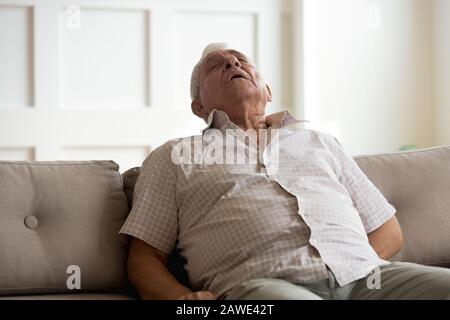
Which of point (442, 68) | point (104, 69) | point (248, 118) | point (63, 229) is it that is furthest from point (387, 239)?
point (442, 68)

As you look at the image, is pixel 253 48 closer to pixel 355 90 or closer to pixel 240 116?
pixel 355 90

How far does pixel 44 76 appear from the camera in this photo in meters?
2.80

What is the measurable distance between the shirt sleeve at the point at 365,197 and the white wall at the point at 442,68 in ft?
5.17

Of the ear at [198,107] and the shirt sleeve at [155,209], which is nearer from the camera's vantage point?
the shirt sleeve at [155,209]

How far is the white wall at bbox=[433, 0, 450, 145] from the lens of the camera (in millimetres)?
3143

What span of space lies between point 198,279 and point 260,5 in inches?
71.2

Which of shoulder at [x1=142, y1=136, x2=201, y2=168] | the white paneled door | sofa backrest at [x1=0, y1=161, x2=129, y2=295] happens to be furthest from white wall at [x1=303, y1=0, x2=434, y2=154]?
sofa backrest at [x1=0, y1=161, x2=129, y2=295]

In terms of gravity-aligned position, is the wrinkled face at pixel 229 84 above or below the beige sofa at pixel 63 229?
above

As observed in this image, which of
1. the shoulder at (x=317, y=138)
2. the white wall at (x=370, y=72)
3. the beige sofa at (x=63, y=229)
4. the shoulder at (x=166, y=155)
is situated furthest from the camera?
the white wall at (x=370, y=72)

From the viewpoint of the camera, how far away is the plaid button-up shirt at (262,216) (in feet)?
4.63

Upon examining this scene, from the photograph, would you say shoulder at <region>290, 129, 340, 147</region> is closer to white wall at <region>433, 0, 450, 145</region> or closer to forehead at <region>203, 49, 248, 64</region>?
forehead at <region>203, 49, 248, 64</region>

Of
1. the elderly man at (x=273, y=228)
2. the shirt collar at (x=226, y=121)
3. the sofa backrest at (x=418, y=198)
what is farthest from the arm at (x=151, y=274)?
the sofa backrest at (x=418, y=198)

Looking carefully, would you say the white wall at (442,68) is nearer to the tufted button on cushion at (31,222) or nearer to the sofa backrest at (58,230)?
the sofa backrest at (58,230)

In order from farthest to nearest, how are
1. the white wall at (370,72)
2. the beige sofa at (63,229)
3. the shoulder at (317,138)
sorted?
the white wall at (370,72)
the shoulder at (317,138)
the beige sofa at (63,229)
